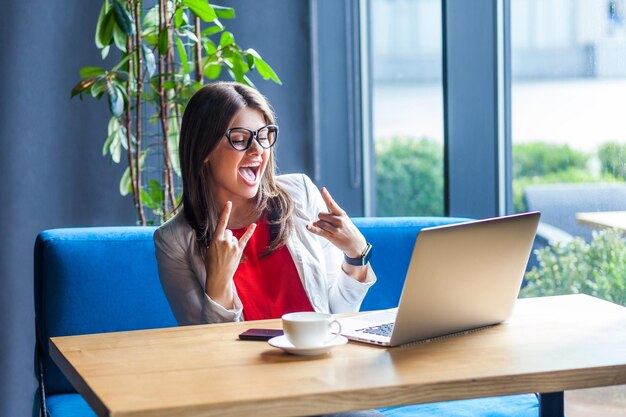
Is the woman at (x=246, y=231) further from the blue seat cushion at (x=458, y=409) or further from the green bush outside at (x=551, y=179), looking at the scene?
the green bush outside at (x=551, y=179)

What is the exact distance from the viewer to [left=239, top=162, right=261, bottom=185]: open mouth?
A: 2.26 meters

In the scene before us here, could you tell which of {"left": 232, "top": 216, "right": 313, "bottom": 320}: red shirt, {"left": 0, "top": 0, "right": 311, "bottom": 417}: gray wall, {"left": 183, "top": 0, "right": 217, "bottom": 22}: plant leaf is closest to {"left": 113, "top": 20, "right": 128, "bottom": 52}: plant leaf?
{"left": 183, "top": 0, "right": 217, "bottom": 22}: plant leaf

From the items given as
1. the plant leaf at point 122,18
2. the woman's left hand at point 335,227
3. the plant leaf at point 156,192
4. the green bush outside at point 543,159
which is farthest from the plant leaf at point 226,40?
the woman's left hand at point 335,227

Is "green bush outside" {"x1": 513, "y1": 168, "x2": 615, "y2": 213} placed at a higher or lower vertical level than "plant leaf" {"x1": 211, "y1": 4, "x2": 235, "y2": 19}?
Result: lower

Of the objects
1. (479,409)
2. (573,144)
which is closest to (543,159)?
(573,144)

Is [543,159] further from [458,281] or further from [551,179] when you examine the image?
[458,281]

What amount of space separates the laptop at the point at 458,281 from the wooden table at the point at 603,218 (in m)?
0.79

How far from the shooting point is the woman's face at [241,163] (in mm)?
2260

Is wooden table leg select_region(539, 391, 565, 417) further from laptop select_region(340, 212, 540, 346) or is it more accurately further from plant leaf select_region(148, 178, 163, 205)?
plant leaf select_region(148, 178, 163, 205)

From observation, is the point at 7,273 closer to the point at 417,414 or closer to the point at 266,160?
the point at 266,160

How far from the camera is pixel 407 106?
3873mm

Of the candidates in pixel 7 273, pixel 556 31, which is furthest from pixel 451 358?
pixel 7 273

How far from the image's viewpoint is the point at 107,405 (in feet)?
4.30

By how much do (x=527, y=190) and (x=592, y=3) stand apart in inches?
27.9
